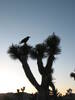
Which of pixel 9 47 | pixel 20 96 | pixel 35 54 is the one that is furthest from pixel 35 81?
pixel 20 96

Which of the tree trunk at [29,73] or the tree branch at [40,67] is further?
the tree branch at [40,67]

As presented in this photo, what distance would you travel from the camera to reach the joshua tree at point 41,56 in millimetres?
17719

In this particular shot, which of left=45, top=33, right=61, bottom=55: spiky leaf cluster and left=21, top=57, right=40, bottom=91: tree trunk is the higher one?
left=45, top=33, right=61, bottom=55: spiky leaf cluster

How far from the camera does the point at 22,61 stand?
703 inches

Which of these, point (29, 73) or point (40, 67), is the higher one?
point (40, 67)

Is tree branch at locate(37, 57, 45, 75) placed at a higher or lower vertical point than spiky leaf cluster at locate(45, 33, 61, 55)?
lower

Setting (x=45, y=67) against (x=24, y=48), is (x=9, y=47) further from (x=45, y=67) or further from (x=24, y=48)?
(x=45, y=67)

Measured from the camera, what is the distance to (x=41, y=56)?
1817 centimetres

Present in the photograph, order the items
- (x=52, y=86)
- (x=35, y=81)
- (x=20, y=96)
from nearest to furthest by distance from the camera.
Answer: (x=35, y=81), (x=52, y=86), (x=20, y=96)

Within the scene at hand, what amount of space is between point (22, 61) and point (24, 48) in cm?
97

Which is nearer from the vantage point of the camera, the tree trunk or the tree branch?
the tree trunk

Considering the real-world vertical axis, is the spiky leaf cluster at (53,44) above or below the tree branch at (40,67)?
above

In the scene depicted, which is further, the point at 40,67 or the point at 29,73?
the point at 40,67

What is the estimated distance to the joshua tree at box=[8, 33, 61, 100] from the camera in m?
17.7
